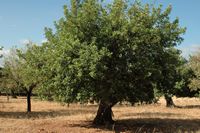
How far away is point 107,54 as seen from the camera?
2072cm

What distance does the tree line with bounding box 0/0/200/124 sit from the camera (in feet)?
70.6

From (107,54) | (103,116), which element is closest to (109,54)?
(107,54)

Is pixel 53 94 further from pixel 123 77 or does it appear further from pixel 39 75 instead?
pixel 123 77

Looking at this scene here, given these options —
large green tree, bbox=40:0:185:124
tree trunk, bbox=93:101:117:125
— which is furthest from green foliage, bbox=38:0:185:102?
tree trunk, bbox=93:101:117:125

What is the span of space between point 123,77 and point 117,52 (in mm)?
1613

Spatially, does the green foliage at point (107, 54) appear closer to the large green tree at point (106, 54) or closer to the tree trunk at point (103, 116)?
the large green tree at point (106, 54)

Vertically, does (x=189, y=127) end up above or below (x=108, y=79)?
below

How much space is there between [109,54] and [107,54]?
0.71 ft

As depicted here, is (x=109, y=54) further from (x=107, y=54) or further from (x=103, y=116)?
(x=103, y=116)

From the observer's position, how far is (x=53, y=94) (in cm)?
2470

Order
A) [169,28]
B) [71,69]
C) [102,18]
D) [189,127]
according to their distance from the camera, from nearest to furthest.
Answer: [71,69]
[102,18]
[169,28]
[189,127]

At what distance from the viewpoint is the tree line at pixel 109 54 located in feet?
70.6

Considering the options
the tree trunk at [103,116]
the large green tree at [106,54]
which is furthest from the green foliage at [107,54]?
the tree trunk at [103,116]

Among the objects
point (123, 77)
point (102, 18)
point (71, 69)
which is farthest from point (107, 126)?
point (102, 18)
